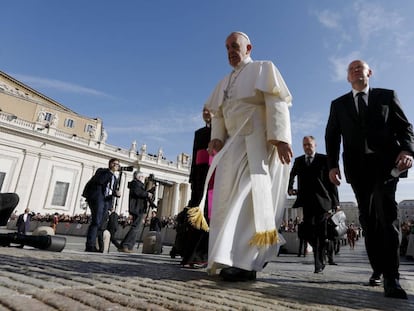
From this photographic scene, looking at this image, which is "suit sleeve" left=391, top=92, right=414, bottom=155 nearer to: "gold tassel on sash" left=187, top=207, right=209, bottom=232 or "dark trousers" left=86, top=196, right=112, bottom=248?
"gold tassel on sash" left=187, top=207, right=209, bottom=232

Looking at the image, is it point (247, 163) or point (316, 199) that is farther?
point (316, 199)

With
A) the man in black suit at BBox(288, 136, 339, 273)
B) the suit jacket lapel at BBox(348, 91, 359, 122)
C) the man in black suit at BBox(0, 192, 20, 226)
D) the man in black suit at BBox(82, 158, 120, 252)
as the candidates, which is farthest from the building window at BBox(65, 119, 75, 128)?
the suit jacket lapel at BBox(348, 91, 359, 122)

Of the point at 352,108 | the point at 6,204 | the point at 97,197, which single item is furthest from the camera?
the point at 97,197

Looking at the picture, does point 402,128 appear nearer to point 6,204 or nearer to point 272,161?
point 272,161

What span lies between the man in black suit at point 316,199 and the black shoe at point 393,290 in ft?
6.05

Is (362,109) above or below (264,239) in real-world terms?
above

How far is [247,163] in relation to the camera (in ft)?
9.19

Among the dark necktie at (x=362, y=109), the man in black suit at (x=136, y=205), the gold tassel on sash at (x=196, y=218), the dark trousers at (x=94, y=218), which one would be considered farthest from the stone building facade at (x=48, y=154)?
the dark necktie at (x=362, y=109)

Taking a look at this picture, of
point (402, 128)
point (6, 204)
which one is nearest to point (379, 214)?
point (402, 128)

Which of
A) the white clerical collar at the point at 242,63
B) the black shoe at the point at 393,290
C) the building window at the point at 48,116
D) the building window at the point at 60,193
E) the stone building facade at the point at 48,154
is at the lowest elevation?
the black shoe at the point at 393,290

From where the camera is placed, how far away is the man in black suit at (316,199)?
4.36 m

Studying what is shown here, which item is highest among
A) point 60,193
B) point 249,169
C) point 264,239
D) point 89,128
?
point 89,128

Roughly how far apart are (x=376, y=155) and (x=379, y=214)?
1.82ft

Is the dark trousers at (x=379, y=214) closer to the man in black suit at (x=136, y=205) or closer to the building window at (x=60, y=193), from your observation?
the man in black suit at (x=136, y=205)
